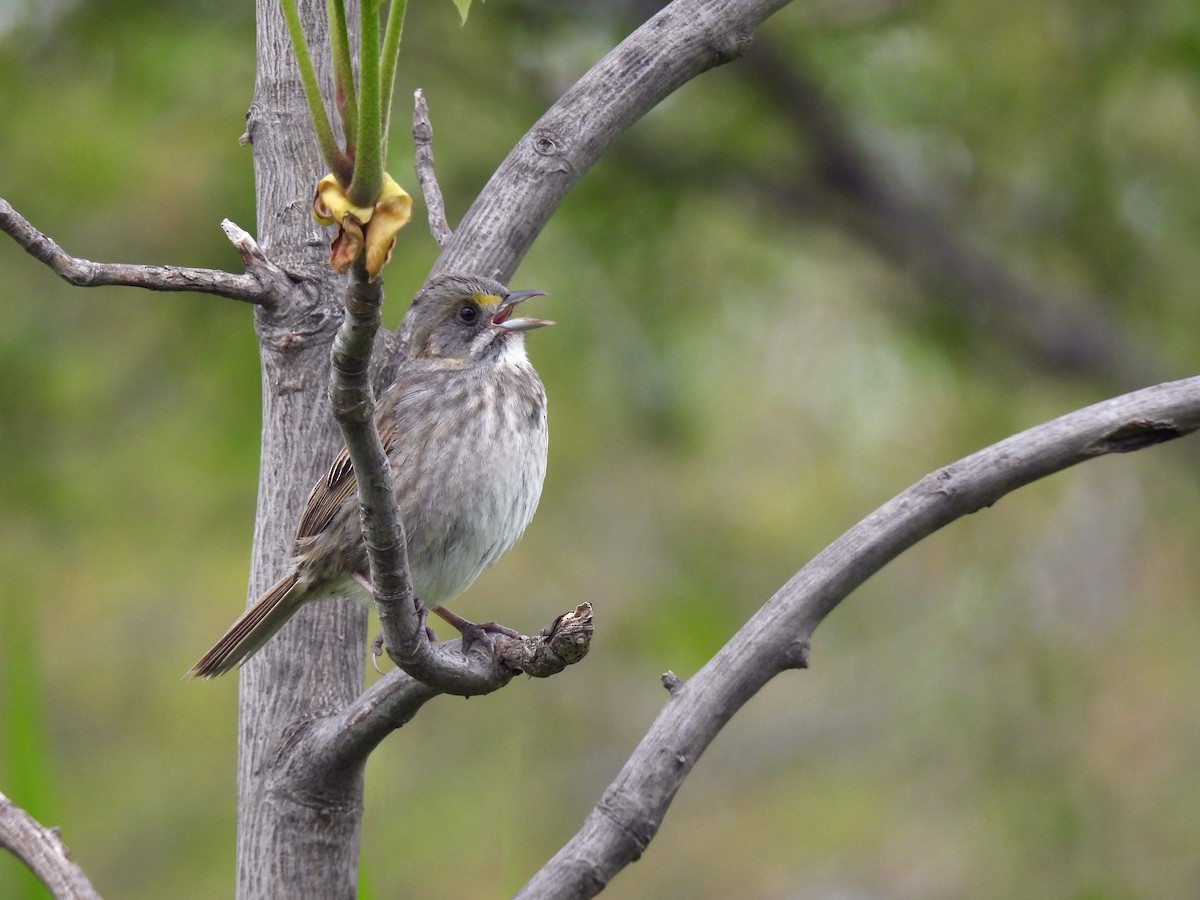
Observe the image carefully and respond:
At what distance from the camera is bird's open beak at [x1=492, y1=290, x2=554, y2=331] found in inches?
173

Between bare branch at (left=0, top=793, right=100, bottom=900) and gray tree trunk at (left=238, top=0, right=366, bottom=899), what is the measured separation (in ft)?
1.24

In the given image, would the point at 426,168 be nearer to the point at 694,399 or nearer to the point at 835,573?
the point at 835,573

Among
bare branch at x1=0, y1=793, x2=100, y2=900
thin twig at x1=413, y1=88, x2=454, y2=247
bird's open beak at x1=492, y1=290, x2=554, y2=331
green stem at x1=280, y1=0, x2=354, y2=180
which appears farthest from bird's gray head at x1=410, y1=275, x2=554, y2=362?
green stem at x1=280, y1=0, x2=354, y2=180

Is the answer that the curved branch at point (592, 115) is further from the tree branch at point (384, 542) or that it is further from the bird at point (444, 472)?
the tree branch at point (384, 542)

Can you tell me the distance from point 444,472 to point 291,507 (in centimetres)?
61

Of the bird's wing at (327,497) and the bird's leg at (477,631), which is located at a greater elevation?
the bird's wing at (327,497)

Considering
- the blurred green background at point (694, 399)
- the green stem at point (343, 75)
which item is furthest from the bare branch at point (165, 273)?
the blurred green background at point (694, 399)

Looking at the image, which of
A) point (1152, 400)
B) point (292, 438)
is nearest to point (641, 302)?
point (292, 438)

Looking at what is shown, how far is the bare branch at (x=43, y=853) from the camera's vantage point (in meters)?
2.99

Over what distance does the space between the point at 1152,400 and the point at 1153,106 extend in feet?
14.9

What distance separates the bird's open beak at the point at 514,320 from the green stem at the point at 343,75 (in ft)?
9.09

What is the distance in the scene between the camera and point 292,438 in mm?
3418

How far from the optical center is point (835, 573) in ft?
9.46

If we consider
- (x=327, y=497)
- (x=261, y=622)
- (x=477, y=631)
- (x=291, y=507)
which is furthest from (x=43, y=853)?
(x=477, y=631)
